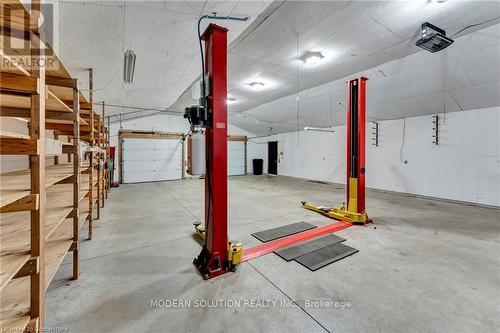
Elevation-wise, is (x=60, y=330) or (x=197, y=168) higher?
(x=197, y=168)

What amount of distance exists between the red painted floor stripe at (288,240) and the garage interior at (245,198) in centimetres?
3

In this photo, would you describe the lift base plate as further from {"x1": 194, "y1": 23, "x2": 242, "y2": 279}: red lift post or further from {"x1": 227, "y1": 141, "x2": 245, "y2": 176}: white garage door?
{"x1": 227, "y1": 141, "x2": 245, "y2": 176}: white garage door

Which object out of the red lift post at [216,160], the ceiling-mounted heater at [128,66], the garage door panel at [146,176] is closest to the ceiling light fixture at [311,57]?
the red lift post at [216,160]

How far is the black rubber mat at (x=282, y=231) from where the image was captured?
3.19 metres

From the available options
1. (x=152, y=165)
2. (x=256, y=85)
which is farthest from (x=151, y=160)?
(x=256, y=85)

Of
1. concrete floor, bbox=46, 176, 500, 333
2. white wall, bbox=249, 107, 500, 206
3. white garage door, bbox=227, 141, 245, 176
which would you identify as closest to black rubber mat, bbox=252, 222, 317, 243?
concrete floor, bbox=46, 176, 500, 333

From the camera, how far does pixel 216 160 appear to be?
2.18m

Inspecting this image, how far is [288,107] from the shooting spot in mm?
7570

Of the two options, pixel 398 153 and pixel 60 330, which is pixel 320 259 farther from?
pixel 398 153

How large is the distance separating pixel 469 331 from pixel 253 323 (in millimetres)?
1516

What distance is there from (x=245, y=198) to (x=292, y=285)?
401 centimetres

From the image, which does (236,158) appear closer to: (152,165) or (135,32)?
(152,165)

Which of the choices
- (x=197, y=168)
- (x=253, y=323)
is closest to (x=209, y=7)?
(x=197, y=168)

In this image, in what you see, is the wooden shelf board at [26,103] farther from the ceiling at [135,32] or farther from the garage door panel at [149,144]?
the garage door panel at [149,144]
